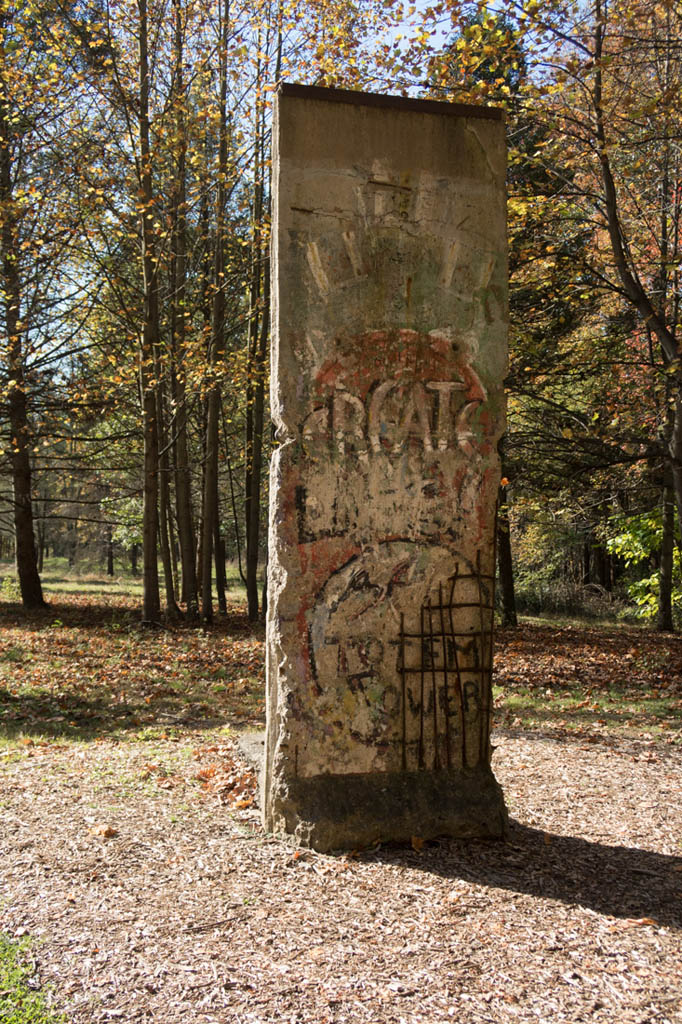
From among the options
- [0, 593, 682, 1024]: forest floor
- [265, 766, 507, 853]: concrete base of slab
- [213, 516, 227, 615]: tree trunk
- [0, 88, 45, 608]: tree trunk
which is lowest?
[0, 593, 682, 1024]: forest floor

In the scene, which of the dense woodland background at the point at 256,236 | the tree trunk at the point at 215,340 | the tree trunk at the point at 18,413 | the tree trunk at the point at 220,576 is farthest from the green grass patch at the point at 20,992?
the tree trunk at the point at 220,576

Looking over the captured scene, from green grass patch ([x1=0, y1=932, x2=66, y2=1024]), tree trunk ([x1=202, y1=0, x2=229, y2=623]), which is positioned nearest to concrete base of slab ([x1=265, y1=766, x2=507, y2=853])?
green grass patch ([x1=0, y1=932, x2=66, y2=1024])

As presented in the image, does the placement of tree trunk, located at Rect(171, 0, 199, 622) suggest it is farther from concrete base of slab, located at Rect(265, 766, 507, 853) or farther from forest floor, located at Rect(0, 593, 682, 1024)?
concrete base of slab, located at Rect(265, 766, 507, 853)

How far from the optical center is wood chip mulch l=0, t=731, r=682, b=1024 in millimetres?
3133

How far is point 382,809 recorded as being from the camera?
448 centimetres

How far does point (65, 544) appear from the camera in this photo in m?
51.1

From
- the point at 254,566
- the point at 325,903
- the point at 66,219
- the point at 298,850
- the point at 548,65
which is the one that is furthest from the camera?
the point at 254,566

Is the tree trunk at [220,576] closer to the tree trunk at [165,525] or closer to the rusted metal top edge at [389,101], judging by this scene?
the tree trunk at [165,525]

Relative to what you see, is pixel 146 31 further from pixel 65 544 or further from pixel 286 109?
pixel 65 544

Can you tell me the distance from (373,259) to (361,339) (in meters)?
0.46

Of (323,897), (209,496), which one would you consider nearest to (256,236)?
(209,496)

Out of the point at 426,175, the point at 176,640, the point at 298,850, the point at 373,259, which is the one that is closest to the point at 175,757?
the point at 298,850

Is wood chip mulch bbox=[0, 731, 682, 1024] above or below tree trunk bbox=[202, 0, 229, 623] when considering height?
below

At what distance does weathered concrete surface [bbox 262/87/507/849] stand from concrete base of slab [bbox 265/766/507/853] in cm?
1
